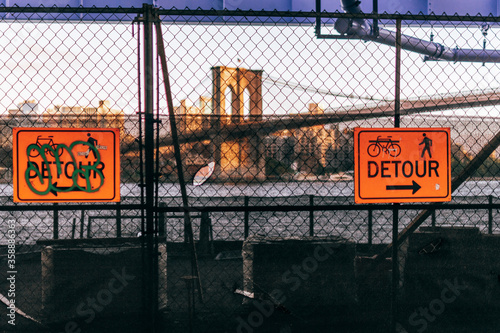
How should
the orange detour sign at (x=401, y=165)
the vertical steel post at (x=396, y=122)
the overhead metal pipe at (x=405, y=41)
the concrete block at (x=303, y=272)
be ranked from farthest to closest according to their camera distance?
1. the overhead metal pipe at (x=405, y=41)
2. the concrete block at (x=303, y=272)
3. the vertical steel post at (x=396, y=122)
4. the orange detour sign at (x=401, y=165)

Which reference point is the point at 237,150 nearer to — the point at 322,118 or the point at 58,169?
the point at 322,118

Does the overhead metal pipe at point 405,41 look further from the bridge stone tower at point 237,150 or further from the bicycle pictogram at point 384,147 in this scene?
the bicycle pictogram at point 384,147

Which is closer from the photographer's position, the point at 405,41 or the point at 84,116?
the point at 84,116

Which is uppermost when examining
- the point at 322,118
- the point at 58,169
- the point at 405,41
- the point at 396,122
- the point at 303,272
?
the point at 405,41

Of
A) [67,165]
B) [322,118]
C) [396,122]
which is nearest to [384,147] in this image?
[396,122]

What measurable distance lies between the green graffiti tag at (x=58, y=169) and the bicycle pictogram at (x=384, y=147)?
6.82ft

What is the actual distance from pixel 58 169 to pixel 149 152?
26.5 inches

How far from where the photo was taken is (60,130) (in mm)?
3553

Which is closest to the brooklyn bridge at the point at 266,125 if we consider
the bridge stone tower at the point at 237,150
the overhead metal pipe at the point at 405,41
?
the bridge stone tower at the point at 237,150

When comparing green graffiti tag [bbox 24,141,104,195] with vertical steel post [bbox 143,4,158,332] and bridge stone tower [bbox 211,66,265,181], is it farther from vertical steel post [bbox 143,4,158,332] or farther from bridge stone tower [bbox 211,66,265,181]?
bridge stone tower [bbox 211,66,265,181]

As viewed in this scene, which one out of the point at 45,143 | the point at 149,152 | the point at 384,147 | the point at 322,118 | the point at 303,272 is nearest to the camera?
the point at 45,143

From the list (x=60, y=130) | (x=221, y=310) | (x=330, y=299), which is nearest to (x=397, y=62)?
(x=330, y=299)

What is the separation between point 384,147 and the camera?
3771mm

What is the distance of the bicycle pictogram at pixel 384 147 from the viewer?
3.76m
